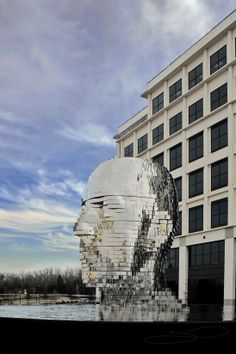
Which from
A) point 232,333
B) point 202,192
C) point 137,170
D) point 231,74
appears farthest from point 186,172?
point 232,333

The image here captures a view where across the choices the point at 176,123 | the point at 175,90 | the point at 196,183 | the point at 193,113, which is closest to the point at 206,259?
the point at 196,183

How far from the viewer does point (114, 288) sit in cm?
1495

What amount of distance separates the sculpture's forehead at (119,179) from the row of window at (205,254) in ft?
81.0

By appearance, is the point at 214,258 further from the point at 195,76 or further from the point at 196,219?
the point at 195,76

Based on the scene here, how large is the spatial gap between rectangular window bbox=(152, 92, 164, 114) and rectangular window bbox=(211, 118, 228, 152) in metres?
9.24

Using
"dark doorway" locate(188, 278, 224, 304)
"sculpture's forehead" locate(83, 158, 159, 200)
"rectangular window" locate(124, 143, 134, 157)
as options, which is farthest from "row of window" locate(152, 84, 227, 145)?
"sculpture's forehead" locate(83, 158, 159, 200)

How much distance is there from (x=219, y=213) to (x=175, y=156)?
28.2 ft

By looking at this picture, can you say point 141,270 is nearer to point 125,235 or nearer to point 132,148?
point 125,235

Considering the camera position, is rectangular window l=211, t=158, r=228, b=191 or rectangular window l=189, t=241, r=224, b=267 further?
rectangular window l=189, t=241, r=224, b=267

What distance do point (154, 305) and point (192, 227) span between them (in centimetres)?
3040

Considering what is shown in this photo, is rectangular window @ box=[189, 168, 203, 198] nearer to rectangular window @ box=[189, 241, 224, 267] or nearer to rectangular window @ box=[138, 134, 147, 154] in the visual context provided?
rectangular window @ box=[189, 241, 224, 267]

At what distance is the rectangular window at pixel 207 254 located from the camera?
4125cm

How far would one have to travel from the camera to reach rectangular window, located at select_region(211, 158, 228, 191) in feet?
134

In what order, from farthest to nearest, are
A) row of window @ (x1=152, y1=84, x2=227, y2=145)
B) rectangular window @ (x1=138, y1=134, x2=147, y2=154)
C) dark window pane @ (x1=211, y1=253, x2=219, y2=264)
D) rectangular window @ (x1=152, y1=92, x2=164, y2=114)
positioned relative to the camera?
rectangular window @ (x1=138, y1=134, x2=147, y2=154)
rectangular window @ (x1=152, y1=92, x2=164, y2=114)
row of window @ (x1=152, y1=84, x2=227, y2=145)
dark window pane @ (x1=211, y1=253, x2=219, y2=264)
